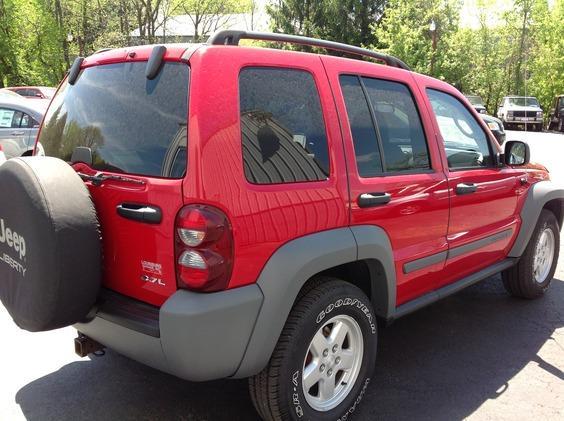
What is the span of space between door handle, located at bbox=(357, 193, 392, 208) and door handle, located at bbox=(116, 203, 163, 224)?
1040 millimetres

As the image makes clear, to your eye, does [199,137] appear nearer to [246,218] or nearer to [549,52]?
[246,218]

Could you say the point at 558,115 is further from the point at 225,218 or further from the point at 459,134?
the point at 225,218

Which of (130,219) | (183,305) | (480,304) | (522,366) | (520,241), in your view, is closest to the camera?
(183,305)

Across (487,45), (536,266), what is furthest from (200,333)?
(487,45)

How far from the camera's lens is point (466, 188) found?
11.5 feet

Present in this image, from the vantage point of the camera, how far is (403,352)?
3.67 metres

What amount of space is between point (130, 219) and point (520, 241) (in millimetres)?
3222

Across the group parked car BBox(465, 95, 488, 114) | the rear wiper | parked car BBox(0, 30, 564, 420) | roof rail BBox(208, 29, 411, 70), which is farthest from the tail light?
parked car BBox(465, 95, 488, 114)

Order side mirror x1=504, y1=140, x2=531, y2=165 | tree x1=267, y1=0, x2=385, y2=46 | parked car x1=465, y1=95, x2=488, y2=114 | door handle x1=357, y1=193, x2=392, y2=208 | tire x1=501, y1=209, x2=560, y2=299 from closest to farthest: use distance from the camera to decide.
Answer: door handle x1=357, y1=193, x2=392, y2=208 < side mirror x1=504, y1=140, x2=531, y2=165 < tire x1=501, y1=209, x2=560, y2=299 < parked car x1=465, y1=95, x2=488, y2=114 < tree x1=267, y1=0, x2=385, y2=46

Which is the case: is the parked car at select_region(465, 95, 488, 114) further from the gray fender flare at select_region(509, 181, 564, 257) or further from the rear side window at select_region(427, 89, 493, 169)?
the rear side window at select_region(427, 89, 493, 169)

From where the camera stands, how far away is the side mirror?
160 inches

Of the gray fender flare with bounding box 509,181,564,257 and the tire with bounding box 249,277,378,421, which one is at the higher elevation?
the gray fender flare with bounding box 509,181,564,257

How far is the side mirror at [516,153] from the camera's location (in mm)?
4062

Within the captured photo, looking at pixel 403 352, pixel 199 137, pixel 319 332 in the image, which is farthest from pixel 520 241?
pixel 199 137
